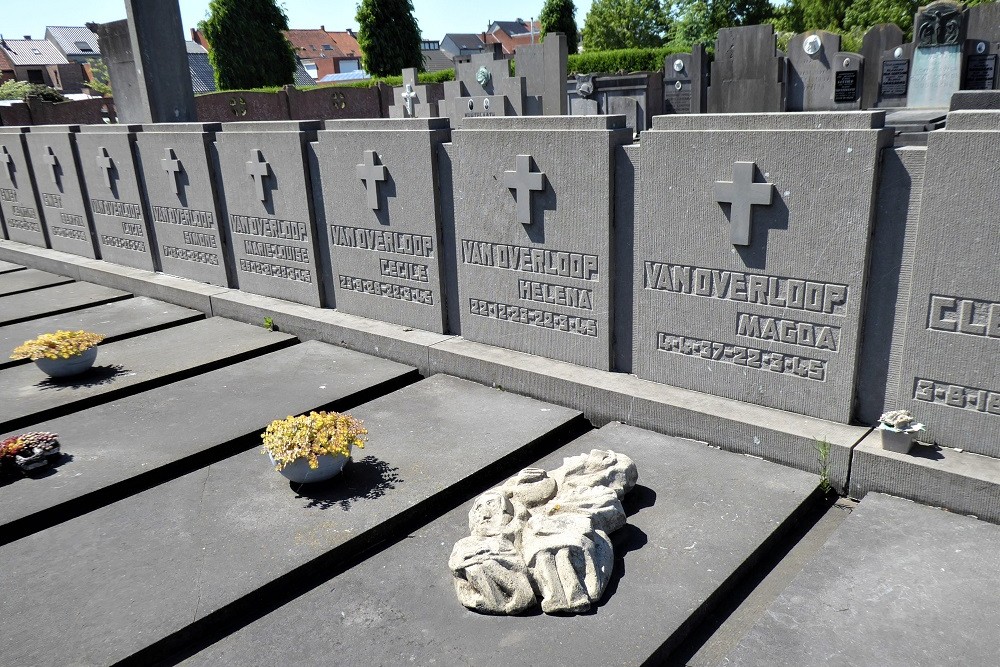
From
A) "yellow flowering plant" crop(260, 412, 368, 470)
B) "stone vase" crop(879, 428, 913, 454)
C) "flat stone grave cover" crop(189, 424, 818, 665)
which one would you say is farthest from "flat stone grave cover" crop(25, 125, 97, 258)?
"stone vase" crop(879, 428, 913, 454)

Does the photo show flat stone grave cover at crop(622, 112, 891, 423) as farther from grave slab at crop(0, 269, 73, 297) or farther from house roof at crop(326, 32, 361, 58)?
house roof at crop(326, 32, 361, 58)

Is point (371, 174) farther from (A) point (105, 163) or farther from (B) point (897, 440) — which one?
(A) point (105, 163)

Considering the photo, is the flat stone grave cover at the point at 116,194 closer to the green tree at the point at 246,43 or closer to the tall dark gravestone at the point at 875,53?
the tall dark gravestone at the point at 875,53

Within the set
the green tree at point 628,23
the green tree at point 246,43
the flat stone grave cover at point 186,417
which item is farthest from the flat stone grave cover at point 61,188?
the green tree at point 628,23

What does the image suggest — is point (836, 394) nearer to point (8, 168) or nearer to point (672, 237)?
point (672, 237)

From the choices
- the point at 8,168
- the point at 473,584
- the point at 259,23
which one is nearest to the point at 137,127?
the point at 8,168

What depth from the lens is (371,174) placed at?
5570mm

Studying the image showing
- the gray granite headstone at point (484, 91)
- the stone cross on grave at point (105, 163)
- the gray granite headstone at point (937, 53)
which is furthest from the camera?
the gray granite headstone at point (937, 53)

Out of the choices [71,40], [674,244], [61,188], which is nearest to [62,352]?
[674,244]

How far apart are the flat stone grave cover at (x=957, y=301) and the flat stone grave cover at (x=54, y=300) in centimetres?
711

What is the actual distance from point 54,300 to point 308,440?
5.53 m

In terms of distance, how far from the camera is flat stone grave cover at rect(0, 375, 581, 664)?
281cm

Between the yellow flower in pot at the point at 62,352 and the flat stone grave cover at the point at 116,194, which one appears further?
the flat stone grave cover at the point at 116,194

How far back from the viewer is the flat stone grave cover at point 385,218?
5348 millimetres
